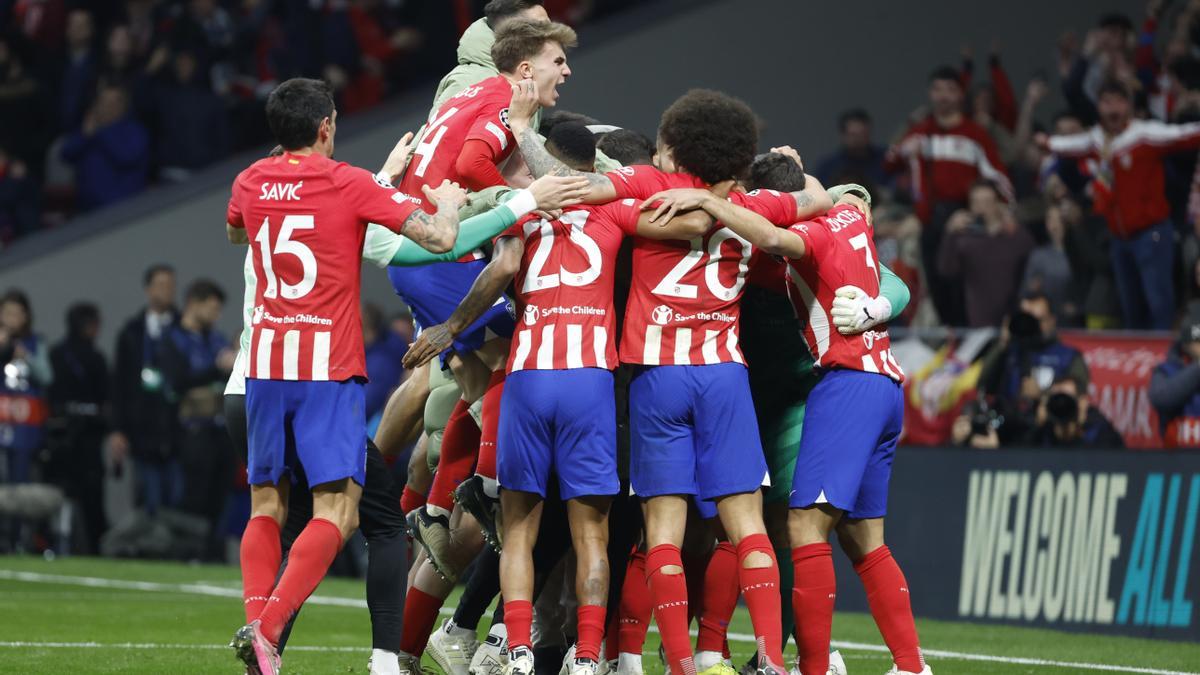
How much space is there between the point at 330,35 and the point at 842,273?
1394 cm

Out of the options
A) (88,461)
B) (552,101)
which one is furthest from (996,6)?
(552,101)

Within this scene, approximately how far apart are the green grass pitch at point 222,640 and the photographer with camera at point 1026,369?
5.11ft

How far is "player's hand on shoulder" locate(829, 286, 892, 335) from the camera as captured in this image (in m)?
8.24

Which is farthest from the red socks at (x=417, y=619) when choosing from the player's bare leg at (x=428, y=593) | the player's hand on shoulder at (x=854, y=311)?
the player's hand on shoulder at (x=854, y=311)

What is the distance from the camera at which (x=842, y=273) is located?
8352 mm

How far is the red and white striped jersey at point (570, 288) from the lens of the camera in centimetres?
798

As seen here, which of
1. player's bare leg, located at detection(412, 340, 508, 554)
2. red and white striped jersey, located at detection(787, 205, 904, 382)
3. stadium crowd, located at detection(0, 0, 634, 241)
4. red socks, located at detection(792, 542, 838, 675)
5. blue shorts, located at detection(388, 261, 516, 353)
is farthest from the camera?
stadium crowd, located at detection(0, 0, 634, 241)

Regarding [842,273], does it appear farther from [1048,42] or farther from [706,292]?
[1048,42]

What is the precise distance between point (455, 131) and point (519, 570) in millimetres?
2194

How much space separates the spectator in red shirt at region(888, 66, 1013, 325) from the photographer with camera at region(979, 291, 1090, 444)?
2298 millimetres

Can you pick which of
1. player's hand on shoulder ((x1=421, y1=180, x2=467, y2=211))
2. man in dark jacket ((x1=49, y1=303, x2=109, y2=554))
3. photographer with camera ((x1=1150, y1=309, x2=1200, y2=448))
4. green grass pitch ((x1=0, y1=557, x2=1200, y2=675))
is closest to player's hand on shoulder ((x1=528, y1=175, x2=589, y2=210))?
player's hand on shoulder ((x1=421, y1=180, x2=467, y2=211))

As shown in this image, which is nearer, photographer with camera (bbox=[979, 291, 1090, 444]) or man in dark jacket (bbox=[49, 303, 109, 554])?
photographer with camera (bbox=[979, 291, 1090, 444])

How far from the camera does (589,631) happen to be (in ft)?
25.9

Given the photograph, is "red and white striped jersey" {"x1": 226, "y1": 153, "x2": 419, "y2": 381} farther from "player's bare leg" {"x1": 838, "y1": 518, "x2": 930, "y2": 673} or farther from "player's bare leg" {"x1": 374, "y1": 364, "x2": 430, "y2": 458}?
"player's bare leg" {"x1": 838, "y1": 518, "x2": 930, "y2": 673}
